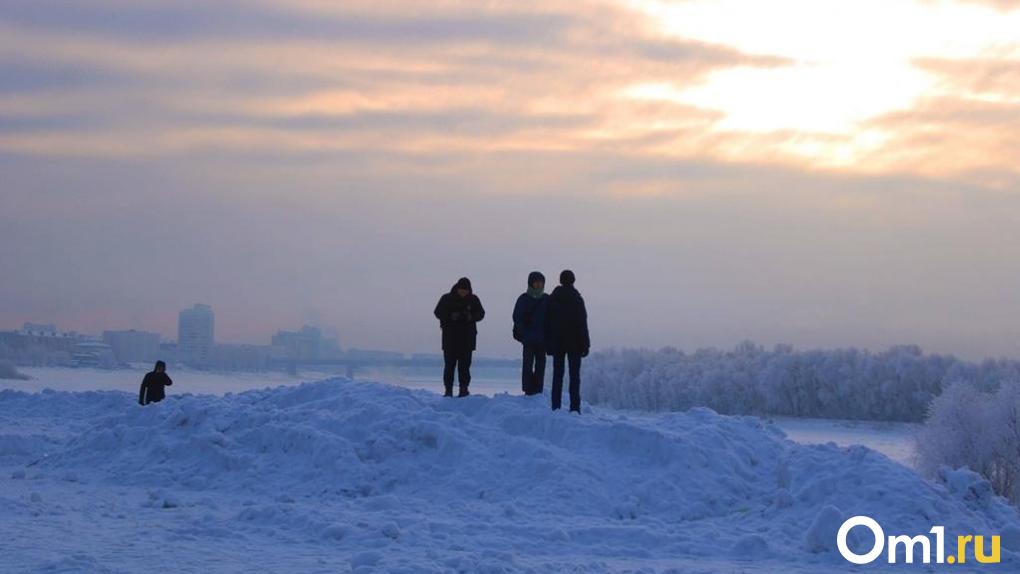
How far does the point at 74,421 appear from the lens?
26.7m

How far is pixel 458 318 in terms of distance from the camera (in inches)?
743

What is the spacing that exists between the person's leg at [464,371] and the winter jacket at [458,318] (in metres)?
0.11

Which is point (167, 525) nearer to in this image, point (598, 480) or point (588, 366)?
point (598, 480)

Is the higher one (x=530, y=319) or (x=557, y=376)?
(x=530, y=319)

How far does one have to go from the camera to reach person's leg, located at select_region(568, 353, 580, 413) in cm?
1752

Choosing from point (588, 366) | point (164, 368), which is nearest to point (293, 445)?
point (164, 368)

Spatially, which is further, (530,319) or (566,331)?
(530,319)

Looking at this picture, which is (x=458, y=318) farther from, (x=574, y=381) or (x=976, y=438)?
(x=976, y=438)

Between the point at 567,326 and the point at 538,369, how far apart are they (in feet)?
4.01

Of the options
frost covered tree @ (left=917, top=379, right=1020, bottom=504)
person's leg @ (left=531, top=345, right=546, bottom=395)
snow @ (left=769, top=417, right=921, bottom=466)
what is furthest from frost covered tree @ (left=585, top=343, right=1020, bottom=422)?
person's leg @ (left=531, top=345, right=546, bottom=395)
